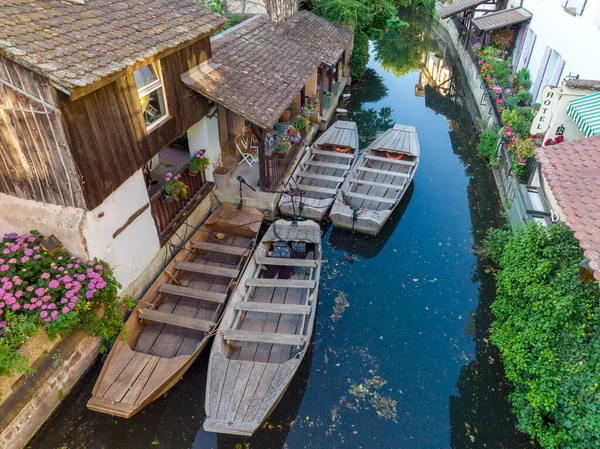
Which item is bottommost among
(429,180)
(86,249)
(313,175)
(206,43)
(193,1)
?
(429,180)

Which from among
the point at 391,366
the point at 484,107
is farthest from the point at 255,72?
the point at 484,107

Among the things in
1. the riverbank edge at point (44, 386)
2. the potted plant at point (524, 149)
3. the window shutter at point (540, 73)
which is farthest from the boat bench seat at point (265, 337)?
the window shutter at point (540, 73)

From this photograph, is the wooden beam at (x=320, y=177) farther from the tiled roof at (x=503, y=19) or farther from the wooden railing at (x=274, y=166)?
the tiled roof at (x=503, y=19)

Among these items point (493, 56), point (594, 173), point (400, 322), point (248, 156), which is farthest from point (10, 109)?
point (493, 56)

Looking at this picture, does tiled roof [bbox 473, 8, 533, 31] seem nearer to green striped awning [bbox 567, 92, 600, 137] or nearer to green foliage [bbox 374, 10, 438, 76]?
green foliage [bbox 374, 10, 438, 76]

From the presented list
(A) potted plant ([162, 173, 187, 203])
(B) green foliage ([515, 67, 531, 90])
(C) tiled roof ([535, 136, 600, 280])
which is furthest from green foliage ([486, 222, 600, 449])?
(B) green foliage ([515, 67, 531, 90])

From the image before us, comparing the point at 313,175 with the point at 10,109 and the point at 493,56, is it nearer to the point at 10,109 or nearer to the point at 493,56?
the point at 10,109

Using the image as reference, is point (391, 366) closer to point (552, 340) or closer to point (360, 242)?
point (552, 340)
